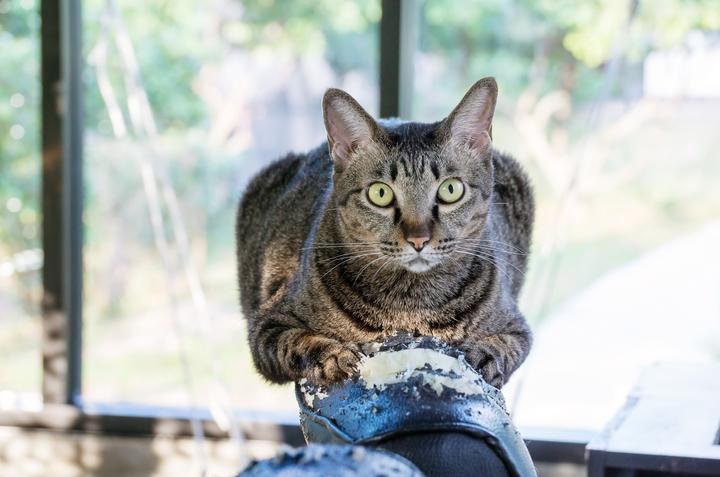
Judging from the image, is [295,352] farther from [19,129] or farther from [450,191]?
[19,129]

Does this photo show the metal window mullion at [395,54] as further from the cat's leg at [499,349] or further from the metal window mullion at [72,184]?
the cat's leg at [499,349]

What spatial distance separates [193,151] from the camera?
2746mm

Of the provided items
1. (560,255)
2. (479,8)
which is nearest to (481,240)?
(560,255)

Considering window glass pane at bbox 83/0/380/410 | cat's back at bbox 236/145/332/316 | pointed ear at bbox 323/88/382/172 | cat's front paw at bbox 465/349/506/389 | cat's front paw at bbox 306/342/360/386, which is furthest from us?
window glass pane at bbox 83/0/380/410

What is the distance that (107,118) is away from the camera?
2.81 meters

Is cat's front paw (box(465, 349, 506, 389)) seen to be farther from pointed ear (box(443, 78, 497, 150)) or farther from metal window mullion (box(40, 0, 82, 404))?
metal window mullion (box(40, 0, 82, 404))

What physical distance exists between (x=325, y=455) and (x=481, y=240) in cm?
62

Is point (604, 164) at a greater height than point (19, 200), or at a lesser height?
greater

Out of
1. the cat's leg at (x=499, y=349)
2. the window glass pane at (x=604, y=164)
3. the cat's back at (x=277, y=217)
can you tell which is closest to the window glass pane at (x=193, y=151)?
the window glass pane at (x=604, y=164)

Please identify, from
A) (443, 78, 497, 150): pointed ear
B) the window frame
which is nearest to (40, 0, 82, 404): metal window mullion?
the window frame

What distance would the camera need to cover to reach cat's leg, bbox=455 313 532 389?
1.28 metres

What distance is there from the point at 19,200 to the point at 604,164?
63.1 inches

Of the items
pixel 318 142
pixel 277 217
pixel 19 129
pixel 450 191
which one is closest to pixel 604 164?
pixel 318 142

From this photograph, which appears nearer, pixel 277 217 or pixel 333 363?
pixel 333 363
